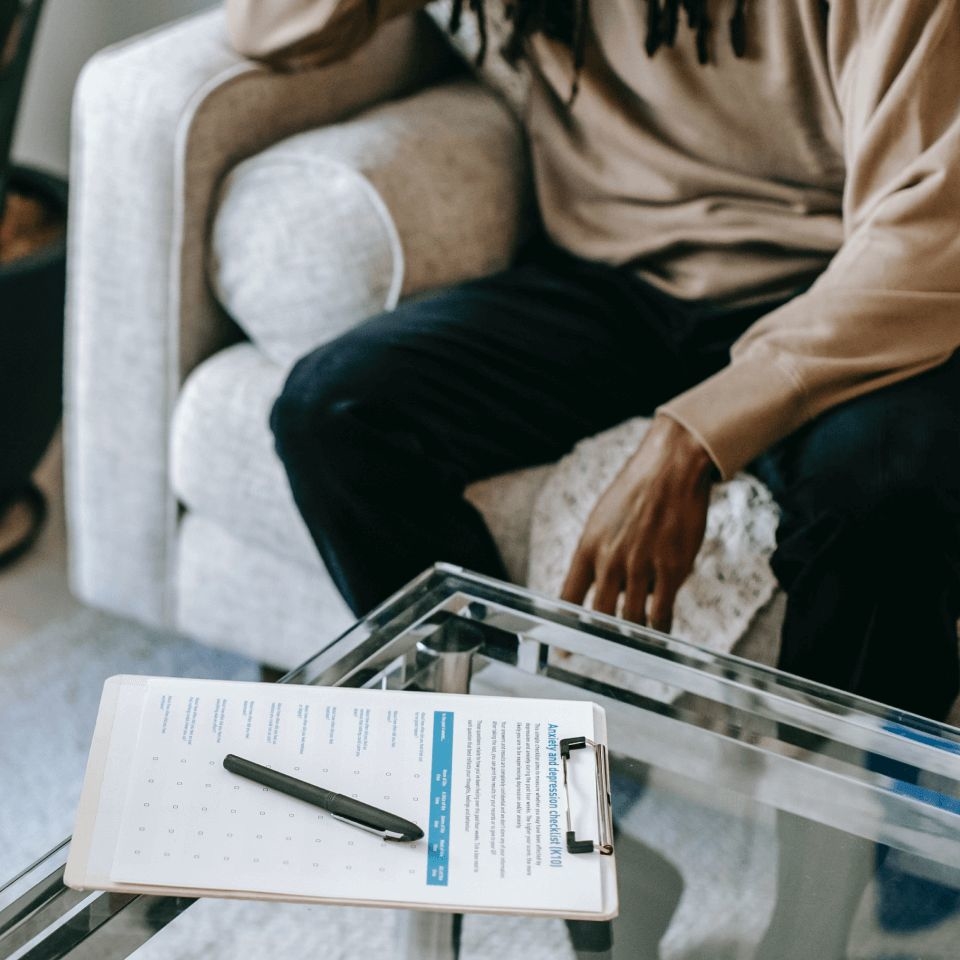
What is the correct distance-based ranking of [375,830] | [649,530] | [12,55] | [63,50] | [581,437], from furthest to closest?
[63,50] → [12,55] → [581,437] → [649,530] → [375,830]

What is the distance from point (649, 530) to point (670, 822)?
0.28 meters

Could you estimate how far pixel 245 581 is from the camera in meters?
1.36

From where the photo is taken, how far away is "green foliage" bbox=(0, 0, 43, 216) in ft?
4.47

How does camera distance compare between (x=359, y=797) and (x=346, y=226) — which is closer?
(x=359, y=797)

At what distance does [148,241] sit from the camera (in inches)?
50.5

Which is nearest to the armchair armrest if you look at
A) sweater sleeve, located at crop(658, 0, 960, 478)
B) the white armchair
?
the white armchair

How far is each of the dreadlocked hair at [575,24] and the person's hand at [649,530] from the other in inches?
16.7

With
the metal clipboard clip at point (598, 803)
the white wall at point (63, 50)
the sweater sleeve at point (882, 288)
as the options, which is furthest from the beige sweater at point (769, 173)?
the white wall at point (63, 50)

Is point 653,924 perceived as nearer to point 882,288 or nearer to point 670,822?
point 670,822

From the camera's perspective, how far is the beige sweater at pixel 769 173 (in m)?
1.01

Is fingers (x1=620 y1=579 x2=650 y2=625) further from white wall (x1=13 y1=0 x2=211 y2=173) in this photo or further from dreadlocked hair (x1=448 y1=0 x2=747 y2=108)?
white wall (x1=13 y1=0 x2=211 y2=173)

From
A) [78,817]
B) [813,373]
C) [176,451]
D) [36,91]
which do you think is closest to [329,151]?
[176,451]

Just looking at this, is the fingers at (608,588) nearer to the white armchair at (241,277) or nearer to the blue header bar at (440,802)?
the white armchair at (241,277)

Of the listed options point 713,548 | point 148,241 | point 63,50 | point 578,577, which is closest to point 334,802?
point 578,577
